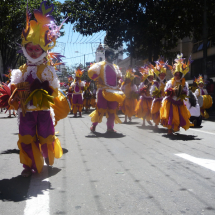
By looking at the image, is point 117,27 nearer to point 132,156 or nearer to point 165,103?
point 165,103

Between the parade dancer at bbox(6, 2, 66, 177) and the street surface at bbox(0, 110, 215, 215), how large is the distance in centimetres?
29

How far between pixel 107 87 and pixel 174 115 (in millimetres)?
1929

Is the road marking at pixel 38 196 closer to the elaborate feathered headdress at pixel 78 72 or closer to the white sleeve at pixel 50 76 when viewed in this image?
the white sleeve at pixel 50 76

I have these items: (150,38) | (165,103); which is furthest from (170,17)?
(165,103)

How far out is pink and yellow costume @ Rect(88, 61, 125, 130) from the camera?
8.75 metres

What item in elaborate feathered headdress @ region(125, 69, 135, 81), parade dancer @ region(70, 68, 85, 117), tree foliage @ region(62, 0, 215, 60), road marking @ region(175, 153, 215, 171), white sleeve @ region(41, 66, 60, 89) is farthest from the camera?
tree foliage @ region(62, 0, 215, 60)

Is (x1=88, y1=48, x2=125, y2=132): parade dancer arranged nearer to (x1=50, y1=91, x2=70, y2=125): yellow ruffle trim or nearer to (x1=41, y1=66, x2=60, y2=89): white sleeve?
(x1=50, y1=91, x2=70, y2=125): yellow ruffle trim

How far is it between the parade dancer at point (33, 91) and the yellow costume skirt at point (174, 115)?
4.25 meters

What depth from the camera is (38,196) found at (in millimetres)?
3529

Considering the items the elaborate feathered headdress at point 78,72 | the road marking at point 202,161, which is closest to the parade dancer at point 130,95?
the elaborate feathered headdress at point 78,72

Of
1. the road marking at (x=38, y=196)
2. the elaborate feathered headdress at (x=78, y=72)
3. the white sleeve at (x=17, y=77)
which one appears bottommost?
the road marking at (x=38, y=196)

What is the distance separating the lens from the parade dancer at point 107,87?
876 centimetres

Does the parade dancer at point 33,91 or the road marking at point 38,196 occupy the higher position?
the parade dancer at point 33,91

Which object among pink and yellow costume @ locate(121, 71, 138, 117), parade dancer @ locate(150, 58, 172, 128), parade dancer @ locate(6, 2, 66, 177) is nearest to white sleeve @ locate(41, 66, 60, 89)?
parade dancer @ locate(6, 2, 66, 177)
